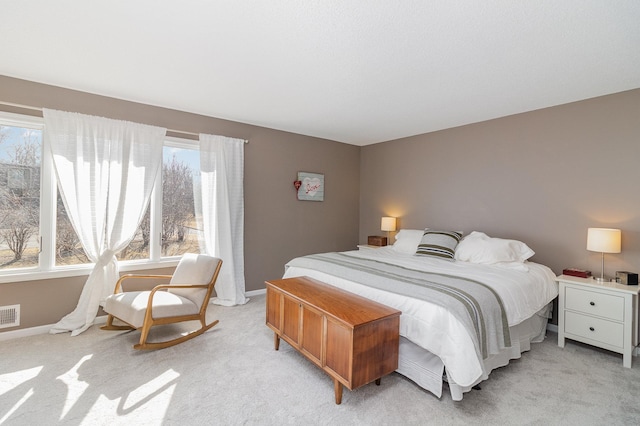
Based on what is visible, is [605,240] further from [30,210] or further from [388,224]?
[30,210]

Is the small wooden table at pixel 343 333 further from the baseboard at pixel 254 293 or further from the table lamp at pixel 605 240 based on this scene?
the table lamp at pixel 605 240

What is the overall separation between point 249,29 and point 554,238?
3.76 meters

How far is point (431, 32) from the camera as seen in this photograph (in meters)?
2.05

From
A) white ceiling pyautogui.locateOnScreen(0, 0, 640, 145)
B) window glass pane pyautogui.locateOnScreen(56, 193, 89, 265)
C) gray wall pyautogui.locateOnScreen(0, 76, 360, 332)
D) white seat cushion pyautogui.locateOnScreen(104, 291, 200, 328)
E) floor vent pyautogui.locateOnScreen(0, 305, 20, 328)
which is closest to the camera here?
white ceiling pyautogui.locateOnScreen(0, 0, 640, 145)

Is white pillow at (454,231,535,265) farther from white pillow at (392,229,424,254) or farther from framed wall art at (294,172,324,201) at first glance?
framed wall art at (294,172,324,201)

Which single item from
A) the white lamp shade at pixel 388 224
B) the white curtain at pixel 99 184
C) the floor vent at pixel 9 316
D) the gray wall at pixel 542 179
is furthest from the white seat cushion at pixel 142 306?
the gray wall at pixel 542 179

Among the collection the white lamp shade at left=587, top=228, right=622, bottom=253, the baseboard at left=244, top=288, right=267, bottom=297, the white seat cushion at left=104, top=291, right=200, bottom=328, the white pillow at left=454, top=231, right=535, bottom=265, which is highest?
the white lamp shade at left=587, top=228, right=622, bottom=253

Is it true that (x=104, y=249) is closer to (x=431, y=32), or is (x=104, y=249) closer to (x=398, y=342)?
(x=398, y=342)

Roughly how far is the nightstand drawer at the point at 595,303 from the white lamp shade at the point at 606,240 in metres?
0.41

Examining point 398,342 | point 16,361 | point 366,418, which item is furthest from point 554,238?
point 16,361

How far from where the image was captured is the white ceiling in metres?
1.86

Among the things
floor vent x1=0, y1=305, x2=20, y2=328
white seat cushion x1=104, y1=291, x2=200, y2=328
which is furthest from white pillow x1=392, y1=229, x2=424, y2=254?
floor vent x1=0, y1=305, x2=20, y2=328

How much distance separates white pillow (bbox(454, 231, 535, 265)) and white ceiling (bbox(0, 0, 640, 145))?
61.4 inches

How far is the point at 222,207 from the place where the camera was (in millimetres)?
4016
